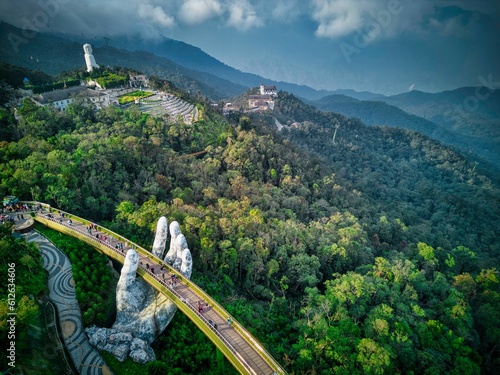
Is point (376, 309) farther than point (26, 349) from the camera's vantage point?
Yes

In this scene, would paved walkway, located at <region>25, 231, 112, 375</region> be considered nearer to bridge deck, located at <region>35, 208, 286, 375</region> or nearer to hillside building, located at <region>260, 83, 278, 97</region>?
bridge deck, located at <region>35, 208, 286, 375</region>

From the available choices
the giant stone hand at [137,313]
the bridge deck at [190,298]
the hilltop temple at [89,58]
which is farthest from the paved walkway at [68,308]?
the hilltop temple at [89,58]

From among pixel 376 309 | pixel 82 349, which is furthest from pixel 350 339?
pixel 82 349

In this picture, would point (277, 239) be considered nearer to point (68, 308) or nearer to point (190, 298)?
point (190, 298)

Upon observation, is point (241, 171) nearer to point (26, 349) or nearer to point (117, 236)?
point (117, 236)

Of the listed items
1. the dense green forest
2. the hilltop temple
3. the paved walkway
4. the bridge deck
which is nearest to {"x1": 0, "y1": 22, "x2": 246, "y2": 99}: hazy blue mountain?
the hilltop temple

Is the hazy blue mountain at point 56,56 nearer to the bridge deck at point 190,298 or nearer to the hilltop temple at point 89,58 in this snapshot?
the hilltop temple at point 89,58
